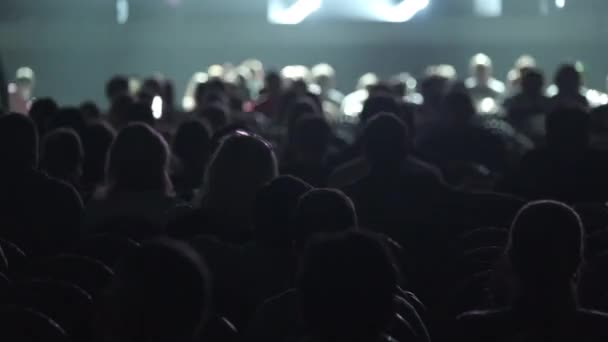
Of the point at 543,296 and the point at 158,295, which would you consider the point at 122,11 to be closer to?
the point at 543,296

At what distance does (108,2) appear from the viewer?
94.4 feet

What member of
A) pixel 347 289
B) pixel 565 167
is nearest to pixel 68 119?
pixel 565 167

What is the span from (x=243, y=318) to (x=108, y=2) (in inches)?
950

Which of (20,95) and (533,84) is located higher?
(533,84)

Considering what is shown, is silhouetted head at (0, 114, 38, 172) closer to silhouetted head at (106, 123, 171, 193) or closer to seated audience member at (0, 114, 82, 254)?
seated audience member at (0, 114, 82, 254)

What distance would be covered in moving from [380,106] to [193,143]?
1.69 m

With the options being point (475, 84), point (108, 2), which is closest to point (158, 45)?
point (108, 2)

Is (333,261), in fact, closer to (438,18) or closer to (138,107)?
(138,107)

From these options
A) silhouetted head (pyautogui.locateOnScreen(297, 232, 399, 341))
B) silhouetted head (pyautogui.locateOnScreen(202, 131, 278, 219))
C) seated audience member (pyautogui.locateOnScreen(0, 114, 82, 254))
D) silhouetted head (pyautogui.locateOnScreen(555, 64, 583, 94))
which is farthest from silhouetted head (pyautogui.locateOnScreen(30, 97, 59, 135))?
silhouetted head (pyautogui.locateOnScreen(297, 232, 399, 341))

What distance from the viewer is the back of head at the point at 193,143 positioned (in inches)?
349

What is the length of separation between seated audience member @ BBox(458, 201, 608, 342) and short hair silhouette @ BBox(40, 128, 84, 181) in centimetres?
445

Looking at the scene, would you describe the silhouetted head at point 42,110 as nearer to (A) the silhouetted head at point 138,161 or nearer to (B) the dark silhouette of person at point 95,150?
(B) the dark silhouette of person at point 95,150

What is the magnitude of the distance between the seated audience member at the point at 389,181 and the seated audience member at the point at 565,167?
3.51 ft

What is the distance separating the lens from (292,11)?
29094 millimetres
